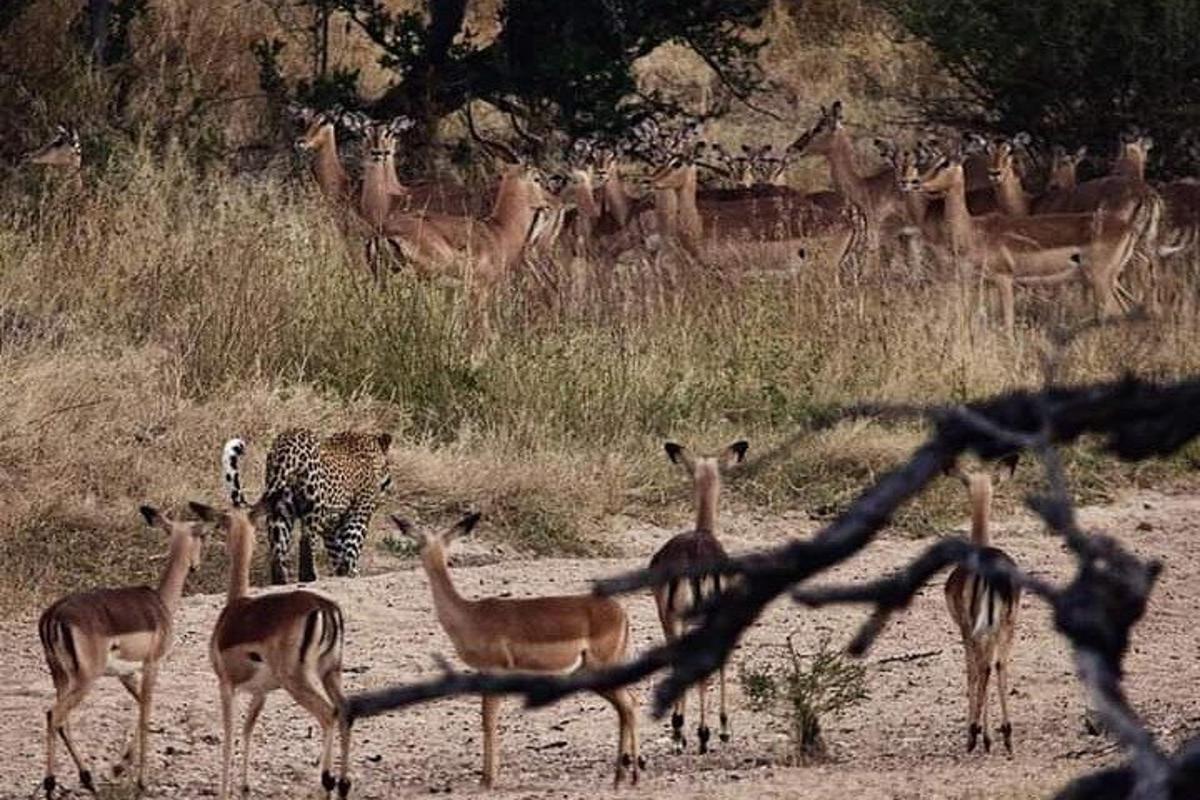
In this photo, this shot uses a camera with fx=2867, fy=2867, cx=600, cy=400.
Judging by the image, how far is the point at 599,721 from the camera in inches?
335

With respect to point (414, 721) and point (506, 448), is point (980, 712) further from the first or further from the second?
point (506, 448)

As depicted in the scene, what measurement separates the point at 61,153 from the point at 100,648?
868 centimetres

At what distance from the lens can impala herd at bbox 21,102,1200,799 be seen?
720 cm

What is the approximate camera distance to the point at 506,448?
11.2 m

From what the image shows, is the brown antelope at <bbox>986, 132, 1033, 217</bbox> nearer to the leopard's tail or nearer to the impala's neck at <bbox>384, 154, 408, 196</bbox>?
the impala's neck at <bbox>384, 154, 408, 196</bbox>

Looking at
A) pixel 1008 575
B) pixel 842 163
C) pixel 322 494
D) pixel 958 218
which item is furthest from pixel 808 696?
pixel 842 163

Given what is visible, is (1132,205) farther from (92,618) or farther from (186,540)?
(92,618)

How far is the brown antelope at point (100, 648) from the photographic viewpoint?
7129 mm

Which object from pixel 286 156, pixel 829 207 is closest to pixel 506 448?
pixel 829 207

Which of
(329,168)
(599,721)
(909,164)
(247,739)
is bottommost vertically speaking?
(599,721)

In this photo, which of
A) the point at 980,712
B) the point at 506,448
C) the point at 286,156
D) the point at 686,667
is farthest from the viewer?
the point at 286,156

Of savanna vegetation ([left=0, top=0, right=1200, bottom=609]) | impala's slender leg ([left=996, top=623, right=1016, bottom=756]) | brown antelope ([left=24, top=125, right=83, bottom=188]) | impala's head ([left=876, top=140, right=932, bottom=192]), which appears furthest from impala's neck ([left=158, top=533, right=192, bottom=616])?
impala's head ([left=876, top=140, right=932, bottom=192])

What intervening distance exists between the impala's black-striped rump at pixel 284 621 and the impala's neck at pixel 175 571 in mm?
499

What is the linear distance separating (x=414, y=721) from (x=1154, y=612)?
3.07 metres
